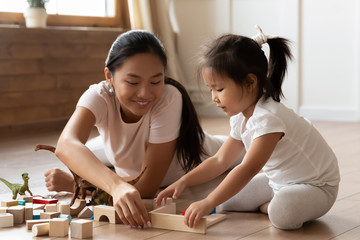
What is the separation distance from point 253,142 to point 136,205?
12.3 inches

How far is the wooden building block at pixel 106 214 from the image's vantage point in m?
1.51

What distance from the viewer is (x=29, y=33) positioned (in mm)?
3588

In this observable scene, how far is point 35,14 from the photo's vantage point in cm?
371

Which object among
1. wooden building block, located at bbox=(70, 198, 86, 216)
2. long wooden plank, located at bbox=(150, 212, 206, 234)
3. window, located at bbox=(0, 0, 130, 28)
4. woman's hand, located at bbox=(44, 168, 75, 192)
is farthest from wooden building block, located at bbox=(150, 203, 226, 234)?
window, located at bbox=(0, 0, 130, 28)

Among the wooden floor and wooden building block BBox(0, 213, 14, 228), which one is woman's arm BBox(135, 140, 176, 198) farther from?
wooden building block BBox(0, 213, 14, 228)

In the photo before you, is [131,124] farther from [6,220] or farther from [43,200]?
[6,220]

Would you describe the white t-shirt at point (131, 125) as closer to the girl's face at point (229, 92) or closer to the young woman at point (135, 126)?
the young woman at point (135, 126)

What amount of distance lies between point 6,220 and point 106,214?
245 millimetres

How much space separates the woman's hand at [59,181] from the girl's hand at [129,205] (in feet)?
1.68

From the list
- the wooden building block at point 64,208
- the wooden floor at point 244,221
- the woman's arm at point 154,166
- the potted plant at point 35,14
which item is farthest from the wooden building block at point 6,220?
the potted plant at point 35,14

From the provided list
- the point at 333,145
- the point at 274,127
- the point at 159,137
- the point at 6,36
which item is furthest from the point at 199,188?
the point at 6,36

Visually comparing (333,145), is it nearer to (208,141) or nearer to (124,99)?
(208,141)

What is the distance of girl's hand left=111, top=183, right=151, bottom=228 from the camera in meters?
1.36

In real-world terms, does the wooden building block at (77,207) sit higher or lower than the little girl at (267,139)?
lower
